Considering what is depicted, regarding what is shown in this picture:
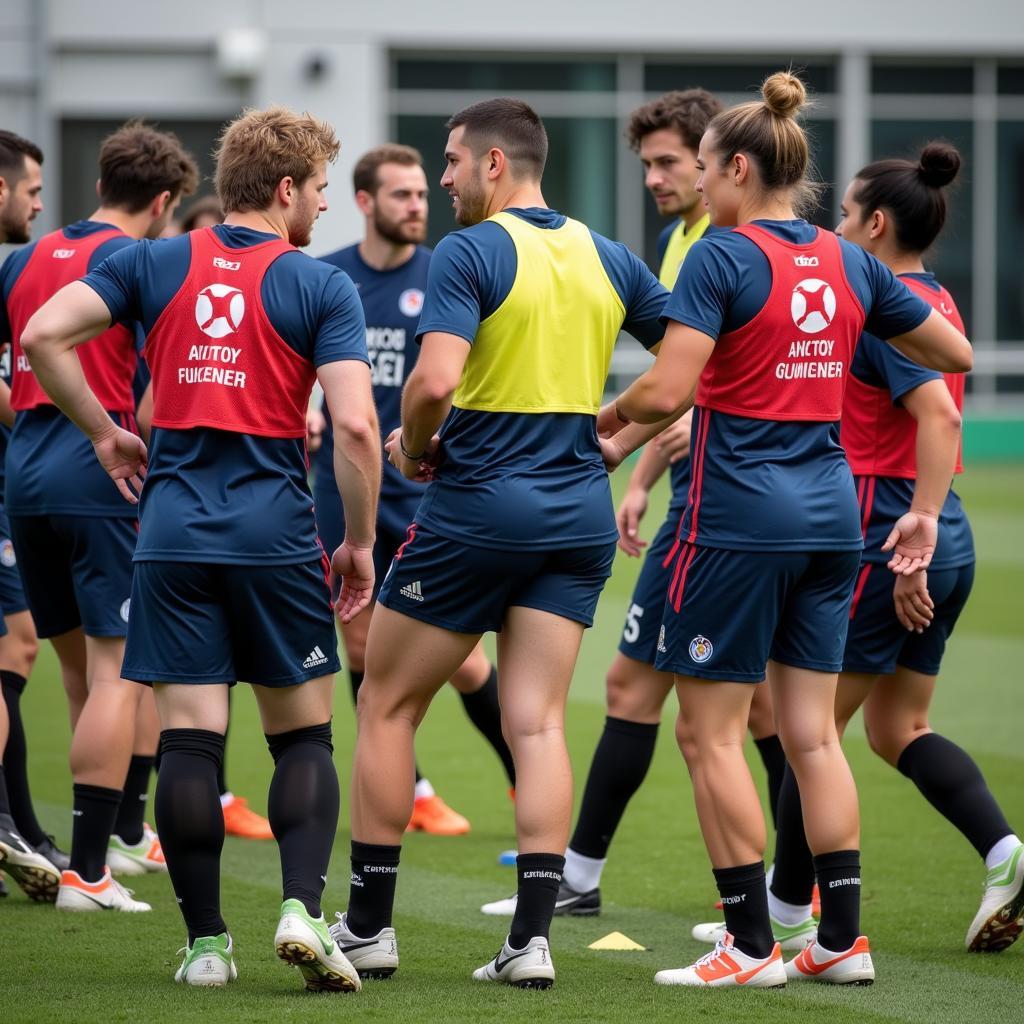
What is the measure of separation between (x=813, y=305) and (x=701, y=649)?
2.96ft

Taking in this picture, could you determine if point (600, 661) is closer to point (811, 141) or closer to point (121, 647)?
point (121, 647)

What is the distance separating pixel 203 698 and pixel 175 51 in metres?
21.2

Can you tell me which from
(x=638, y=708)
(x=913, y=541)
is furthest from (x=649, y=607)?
(x=913, y=541)

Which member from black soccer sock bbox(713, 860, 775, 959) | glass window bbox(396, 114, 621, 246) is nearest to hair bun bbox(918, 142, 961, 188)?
black soccer sock bbox(713, 860, 775, 959)

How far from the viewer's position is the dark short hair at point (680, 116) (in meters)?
5.74

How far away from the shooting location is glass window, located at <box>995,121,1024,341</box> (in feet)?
84.9

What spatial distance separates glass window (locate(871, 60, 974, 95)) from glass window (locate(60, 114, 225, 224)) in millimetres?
9793

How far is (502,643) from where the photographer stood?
14.6 feet

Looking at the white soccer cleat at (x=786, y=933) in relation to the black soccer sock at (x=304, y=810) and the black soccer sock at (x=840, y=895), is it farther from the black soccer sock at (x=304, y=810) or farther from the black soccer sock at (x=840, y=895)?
the black soccer sock at (x=304, y=810)

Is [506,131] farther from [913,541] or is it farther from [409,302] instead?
[409,302]

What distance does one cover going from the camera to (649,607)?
5328 mm

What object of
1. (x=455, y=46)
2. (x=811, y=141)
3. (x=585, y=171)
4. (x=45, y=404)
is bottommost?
(x=45, y=404)

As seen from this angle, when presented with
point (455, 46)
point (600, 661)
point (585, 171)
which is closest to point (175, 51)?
point (455, 46)

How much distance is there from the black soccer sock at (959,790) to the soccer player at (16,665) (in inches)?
104
